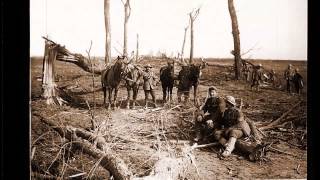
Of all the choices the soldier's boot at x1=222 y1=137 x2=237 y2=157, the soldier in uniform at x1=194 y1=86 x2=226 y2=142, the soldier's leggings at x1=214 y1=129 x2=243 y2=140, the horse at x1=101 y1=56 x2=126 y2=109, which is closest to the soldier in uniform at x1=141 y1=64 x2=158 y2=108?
the horse at x1=101 y1=56 x2=126 y2=109

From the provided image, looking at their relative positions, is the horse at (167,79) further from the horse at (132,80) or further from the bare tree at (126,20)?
the bare tree at (126,20)

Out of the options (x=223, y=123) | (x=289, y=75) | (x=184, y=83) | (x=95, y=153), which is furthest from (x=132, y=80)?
(x=289, y=75)

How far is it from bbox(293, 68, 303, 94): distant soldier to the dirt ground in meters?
0.04

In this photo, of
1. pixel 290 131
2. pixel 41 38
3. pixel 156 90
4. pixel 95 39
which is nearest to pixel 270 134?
pixel 290 131

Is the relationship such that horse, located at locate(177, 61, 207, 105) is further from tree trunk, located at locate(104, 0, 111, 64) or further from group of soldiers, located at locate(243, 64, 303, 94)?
tree trunk, located at locate(104, 0, 111, 64)

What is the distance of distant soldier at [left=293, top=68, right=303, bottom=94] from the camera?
394 cm

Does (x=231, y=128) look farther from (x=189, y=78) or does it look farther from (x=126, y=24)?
(x=126, y=24)

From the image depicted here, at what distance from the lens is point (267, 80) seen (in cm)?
393

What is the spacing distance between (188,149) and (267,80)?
94cm

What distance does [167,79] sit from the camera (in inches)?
148

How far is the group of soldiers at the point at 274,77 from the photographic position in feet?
12.8

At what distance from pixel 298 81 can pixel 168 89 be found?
3.82 feet

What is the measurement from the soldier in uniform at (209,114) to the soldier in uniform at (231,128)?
0.05 meters
